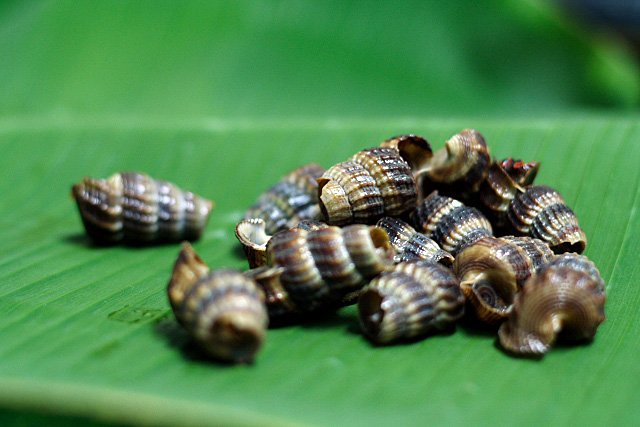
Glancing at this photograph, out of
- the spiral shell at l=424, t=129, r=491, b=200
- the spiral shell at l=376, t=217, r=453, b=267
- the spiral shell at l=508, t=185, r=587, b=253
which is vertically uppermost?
the spiral shell at l=424, t=129, r=491, b=200

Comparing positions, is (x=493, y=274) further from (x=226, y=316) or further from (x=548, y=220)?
(x=226, y=316)

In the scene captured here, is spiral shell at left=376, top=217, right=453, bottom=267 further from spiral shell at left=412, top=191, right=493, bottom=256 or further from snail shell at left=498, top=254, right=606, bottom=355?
snail shell at left=498, top=254, right=606, bottom=355

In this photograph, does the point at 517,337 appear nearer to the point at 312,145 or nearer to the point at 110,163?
the point at 312,145

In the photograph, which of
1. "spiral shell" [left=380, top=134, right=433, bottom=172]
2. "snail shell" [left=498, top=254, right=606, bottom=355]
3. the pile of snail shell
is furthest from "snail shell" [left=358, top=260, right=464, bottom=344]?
"spiral shell" [left=380, top=134, right=433, bottom=172]

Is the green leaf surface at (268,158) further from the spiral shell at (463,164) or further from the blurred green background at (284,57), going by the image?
the spiral shell at (463,164)

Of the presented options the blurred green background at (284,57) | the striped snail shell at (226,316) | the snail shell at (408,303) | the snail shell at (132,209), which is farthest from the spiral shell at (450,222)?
the blurred green background at (284,57)

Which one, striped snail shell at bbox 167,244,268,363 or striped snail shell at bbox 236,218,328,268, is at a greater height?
striped snail shell at bbox 167,244,268,363

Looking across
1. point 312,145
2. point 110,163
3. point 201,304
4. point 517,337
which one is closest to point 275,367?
point 201,304
